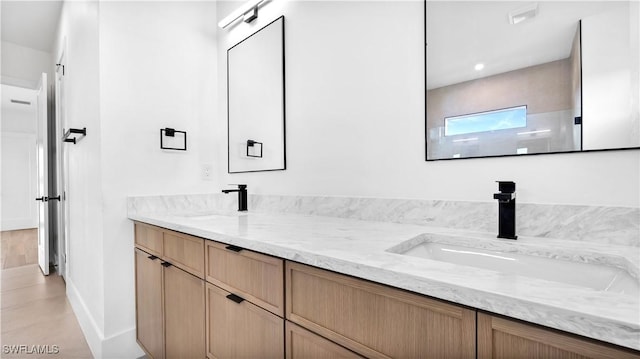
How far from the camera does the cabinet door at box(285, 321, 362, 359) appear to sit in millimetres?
733

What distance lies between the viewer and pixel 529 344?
1.58 ft

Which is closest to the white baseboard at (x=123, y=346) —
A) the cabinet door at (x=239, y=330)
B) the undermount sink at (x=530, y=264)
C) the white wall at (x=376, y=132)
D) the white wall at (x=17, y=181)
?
the cabinet door at (x=239, y=330)

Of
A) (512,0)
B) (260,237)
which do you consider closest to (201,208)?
(260,237)

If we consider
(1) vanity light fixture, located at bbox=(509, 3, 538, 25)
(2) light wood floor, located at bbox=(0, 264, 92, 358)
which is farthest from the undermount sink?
(2) light wood floor, located at bbox=(0, 264, 92, 358)

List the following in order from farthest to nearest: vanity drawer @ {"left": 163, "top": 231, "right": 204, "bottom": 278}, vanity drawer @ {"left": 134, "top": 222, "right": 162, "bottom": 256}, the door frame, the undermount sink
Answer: the door frame
vanity drawer @ {"left": 134, "top": 222, "right": 162, "bottom": 256}
vanity drawer @ {"left": 163, "top": 231, "right": 204, "bottom": 278}
the undermount sink

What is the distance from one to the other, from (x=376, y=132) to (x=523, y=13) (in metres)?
0.67

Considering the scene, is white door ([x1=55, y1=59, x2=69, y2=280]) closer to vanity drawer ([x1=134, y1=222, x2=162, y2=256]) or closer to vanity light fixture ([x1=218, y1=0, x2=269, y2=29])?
vanity drawer ([x1=134, y1=222, x2=162, y2=256])

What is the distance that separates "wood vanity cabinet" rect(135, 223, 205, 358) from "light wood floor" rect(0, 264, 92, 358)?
0.58 meters

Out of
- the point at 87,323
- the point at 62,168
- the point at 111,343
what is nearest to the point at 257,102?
the point at 111,343

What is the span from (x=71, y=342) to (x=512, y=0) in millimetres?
3046

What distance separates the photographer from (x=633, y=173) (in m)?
0.84

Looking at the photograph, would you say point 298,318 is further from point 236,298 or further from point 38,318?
point 38,318

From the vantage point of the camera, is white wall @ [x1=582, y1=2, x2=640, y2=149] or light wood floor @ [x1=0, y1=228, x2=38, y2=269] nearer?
white wall @ [x1=582, y1=2, x2=640, y2=149]

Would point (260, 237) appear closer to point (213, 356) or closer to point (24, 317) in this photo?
point (213, 356)
